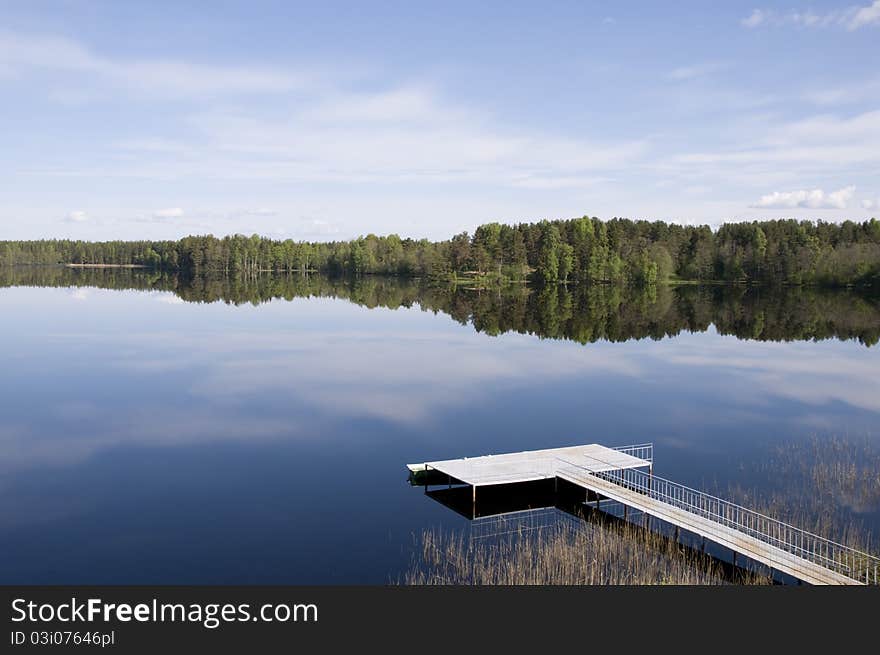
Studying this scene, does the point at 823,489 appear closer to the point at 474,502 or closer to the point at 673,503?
the point at 673,503

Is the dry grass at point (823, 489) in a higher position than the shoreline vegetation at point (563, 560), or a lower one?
higher

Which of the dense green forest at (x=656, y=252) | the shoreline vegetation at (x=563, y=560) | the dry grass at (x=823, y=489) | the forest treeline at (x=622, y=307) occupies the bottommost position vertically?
the shoreline vegetation at (x=563, y=560)

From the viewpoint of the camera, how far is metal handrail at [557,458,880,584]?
1758 centimetres

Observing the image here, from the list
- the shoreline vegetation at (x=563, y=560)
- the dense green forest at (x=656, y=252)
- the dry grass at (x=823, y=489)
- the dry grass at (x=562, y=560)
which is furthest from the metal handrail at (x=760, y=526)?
the dense green forest at (x=656, y=252)

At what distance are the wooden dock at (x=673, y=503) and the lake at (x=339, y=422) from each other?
144 centimetres

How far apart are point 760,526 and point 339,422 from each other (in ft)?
59.6

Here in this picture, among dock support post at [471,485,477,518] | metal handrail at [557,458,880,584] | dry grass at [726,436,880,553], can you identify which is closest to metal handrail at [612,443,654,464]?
metal handrail at [557,458,880,584]

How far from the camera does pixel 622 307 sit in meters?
91.7

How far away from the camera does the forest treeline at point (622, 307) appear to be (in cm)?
6969

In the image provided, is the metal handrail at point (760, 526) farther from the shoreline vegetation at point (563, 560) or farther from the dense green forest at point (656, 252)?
the dense green forest at point (656, 252)

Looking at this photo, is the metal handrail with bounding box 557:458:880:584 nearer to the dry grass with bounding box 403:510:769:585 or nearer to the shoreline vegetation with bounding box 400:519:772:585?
the shoreline vegetation with bounding box 400:519:772:585

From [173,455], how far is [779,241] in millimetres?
126349

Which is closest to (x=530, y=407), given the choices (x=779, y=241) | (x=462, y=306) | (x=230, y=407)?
(x=230, y=407)

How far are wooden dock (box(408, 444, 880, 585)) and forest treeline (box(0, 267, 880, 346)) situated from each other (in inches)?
1420
